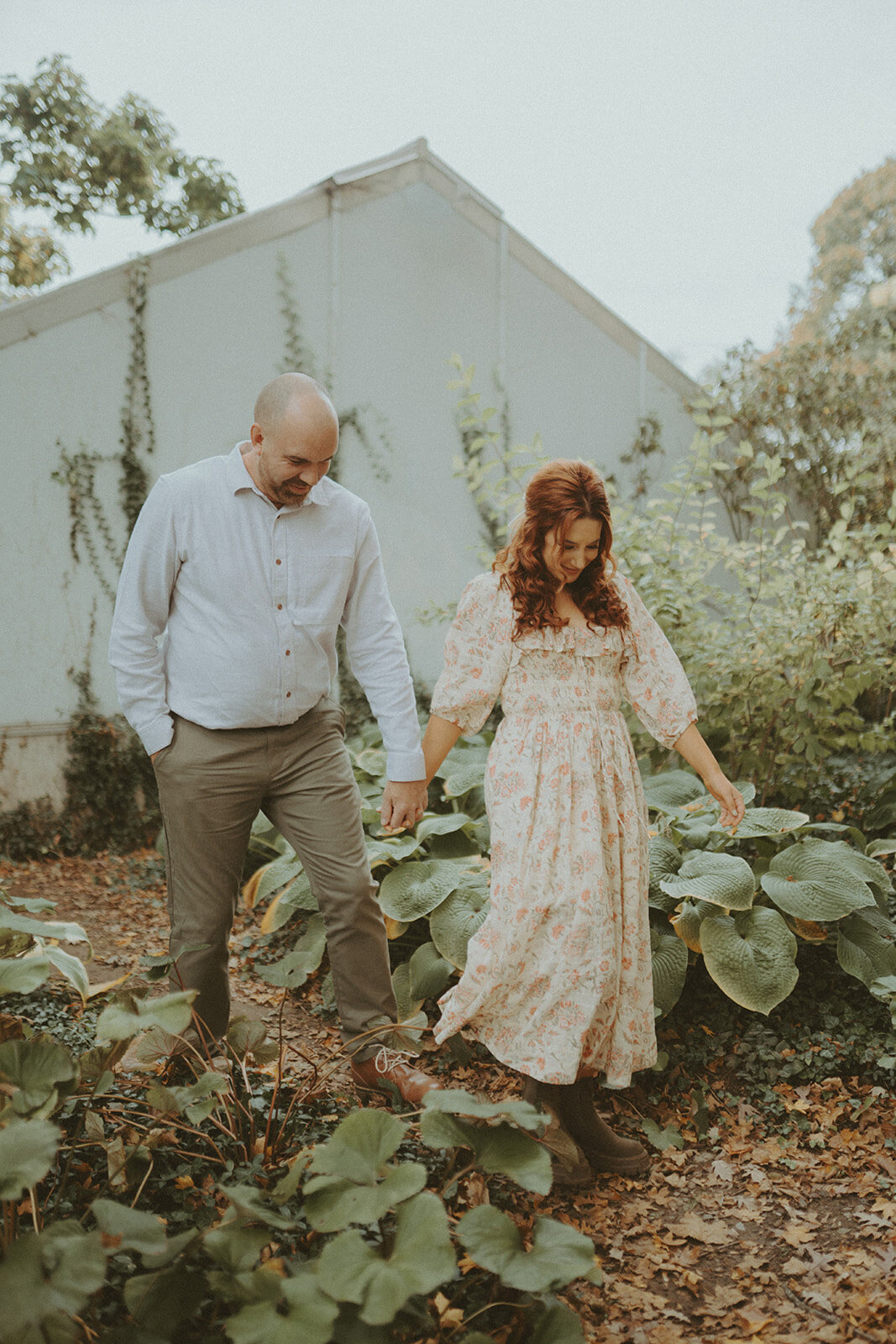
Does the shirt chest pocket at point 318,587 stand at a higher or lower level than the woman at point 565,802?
higher

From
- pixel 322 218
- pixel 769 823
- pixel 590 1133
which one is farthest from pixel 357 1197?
pixel 322 218

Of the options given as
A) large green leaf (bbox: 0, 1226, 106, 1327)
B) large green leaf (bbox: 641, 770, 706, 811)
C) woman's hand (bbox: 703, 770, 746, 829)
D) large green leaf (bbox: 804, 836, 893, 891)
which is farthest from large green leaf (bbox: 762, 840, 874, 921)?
large green leaf (bbox: 0, 1226, 106, 1327)

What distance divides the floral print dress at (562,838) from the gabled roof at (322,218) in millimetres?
4433

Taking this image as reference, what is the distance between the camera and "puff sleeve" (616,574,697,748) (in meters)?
2.52

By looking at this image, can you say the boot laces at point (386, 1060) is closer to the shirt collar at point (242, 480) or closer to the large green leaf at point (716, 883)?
the large green leaf at point (716, 883)

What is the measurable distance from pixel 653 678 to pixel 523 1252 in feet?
4.81

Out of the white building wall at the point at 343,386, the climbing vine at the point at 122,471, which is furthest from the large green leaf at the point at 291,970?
the climbing vine at the point at 122,471

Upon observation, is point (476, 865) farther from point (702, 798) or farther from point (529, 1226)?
point (529, 1226)

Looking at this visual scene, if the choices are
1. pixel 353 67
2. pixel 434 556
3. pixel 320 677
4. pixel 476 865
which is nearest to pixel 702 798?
pixel 476 865

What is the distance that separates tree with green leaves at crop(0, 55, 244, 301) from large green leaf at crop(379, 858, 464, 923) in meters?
10.9

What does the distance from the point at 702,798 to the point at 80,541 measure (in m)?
4.21

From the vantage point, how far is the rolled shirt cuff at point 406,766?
8.48 ft

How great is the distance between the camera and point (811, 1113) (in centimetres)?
273

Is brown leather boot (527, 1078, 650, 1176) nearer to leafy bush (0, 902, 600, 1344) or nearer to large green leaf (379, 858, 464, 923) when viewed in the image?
leafy bush (0, 902, 600, 1344)
